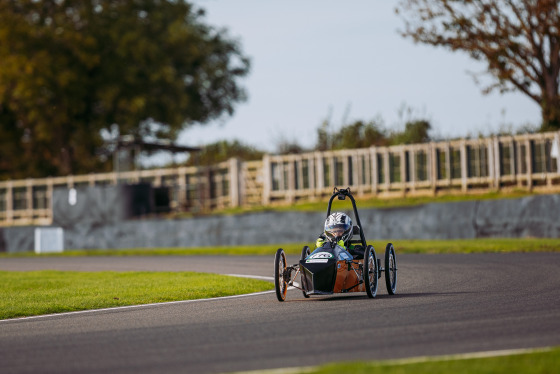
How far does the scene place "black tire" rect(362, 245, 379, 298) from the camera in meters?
12.7

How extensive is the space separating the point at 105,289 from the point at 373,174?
64.5 feet

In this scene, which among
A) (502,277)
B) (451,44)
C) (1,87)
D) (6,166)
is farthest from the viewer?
(6,166)

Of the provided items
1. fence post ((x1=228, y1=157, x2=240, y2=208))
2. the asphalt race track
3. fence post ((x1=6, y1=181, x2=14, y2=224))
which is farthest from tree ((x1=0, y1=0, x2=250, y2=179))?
the asphalt race track

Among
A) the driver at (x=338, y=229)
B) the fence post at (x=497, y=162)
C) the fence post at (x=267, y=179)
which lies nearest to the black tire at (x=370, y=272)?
the driver at (x=338, y=229)

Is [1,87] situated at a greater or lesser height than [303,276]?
greater

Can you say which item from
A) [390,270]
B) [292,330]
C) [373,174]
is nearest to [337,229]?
[390,270]

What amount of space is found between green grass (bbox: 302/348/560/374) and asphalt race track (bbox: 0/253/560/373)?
498 mm

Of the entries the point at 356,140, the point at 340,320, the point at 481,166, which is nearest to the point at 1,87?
the point at 356,140

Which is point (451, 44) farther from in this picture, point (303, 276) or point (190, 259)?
point (303, 276)

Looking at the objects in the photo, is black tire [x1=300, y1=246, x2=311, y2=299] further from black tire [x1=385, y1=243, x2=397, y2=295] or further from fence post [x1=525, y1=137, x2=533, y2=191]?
fence post [x1=525, y1=137, x2=533, y2=191]

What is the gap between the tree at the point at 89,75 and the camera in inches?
1993

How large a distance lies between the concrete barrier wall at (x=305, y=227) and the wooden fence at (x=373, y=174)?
201 inches

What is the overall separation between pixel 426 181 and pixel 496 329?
24.7 m

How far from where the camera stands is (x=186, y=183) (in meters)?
42.4
